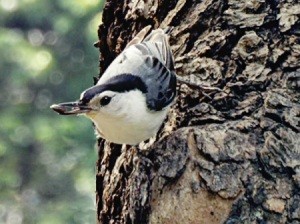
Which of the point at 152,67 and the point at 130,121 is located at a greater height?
the point at 152,67

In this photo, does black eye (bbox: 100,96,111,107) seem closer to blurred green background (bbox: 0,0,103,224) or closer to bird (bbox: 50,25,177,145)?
bird (bbox: 50,25,177,145)

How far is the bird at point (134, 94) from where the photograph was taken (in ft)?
6.68

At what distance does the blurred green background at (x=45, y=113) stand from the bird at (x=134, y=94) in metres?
1.86

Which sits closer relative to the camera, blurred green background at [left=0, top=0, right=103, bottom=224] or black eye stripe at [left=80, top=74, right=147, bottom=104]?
black eye stripe at [left=80, top=74, right=147, bottom=104]

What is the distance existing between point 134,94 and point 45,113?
295 cm

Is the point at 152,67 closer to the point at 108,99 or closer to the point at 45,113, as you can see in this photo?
the point at 108,99

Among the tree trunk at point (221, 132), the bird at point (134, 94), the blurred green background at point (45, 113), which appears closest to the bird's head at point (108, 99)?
the bird at point (134, 94)

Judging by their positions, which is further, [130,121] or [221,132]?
[130,121]

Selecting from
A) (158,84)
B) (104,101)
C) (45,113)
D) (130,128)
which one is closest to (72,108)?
(104,101)

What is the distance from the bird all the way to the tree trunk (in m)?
0.04

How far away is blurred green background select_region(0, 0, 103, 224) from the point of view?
452cm

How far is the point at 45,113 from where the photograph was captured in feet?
16.6

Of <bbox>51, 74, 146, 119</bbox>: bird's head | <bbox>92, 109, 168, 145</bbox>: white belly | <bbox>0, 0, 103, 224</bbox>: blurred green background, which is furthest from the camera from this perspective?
<bbox>0, 0, 103, 224</bbox>: blurred green background

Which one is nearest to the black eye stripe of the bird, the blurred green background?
the bird
